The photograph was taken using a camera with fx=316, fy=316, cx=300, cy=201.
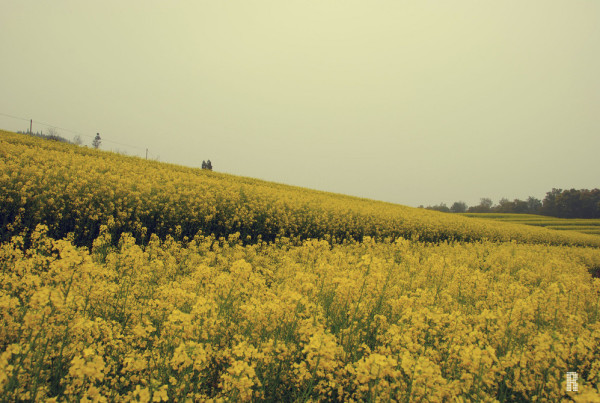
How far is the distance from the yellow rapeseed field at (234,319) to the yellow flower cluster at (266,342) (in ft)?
0.07

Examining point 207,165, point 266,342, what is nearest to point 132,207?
point 266,342

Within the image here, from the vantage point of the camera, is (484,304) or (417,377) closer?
(417,377)

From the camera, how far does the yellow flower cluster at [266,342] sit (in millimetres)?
2082

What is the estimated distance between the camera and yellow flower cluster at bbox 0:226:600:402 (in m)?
2.08

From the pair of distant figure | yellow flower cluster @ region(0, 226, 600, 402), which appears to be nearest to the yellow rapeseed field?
yellow flower cluster @ region(0, 226, 600, 402)

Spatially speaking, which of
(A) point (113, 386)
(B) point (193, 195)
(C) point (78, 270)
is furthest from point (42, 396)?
(B) point (193, 195)

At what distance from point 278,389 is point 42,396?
1.56 meters

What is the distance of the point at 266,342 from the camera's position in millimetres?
2814

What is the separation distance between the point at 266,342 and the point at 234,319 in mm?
732

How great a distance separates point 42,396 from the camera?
1.91 m

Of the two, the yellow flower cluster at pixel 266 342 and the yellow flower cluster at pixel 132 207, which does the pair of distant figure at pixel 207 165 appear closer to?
the yellow flower cluster at pixel 132 207

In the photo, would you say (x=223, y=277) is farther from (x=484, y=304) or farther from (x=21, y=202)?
(x=21, y=202)

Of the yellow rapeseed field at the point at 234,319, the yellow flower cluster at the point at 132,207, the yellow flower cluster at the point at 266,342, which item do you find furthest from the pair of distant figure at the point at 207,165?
the yellow flower cluster at the point at 266,342

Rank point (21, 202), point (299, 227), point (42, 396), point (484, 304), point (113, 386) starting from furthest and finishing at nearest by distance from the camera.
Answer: point (299, 227), point (21, 202), point (484, 304), point (113, 386), point (42, 396)
